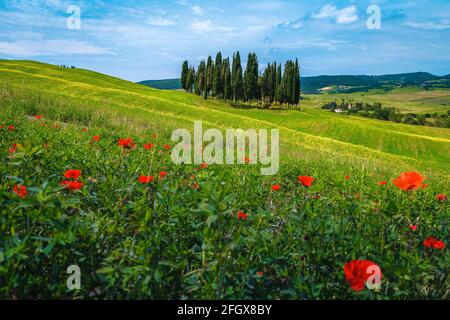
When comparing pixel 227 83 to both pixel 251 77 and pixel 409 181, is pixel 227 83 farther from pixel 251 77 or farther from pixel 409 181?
pixel 409 181

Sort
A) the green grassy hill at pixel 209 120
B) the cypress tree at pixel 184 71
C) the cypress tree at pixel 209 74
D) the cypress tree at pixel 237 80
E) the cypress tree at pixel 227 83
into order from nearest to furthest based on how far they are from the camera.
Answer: the green grassy hill at pixel 209 120
the cypress tree at pixel 237 80
the cypress tree at pixel 227 83
the cypress tree at pixel 209 74
the cypress tree at pixel 184 71

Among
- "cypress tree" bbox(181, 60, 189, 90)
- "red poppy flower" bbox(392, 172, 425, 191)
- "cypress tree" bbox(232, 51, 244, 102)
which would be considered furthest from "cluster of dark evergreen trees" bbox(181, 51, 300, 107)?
"red poppy flower" bbox(392, 172, 425, 191)

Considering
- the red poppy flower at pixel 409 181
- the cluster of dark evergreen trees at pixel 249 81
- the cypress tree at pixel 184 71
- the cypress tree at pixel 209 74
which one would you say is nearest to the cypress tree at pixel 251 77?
the cluster of dark evergreen trees at pixel 249 81

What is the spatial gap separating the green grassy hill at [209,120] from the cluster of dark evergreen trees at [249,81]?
5.21 metres

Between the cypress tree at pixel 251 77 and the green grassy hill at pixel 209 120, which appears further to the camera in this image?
the cypress tree at pixel 251 77

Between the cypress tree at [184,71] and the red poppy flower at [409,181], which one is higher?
the cypress tree at [184,71]

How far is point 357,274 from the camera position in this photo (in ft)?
5.28

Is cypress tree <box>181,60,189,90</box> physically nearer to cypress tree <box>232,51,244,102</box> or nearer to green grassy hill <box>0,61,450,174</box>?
cypress tree <box>232,51,244,102</box>

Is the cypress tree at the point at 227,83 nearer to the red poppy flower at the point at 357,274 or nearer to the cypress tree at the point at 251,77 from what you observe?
the cypress tree at the point at 251,77

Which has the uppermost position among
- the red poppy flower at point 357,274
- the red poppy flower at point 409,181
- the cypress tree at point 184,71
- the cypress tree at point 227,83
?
the cypress tree at point 184,71

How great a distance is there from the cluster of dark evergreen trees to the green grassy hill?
17.1 ft

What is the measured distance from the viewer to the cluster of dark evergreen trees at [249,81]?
221 feet
